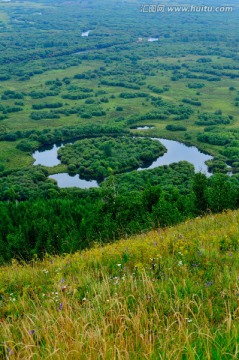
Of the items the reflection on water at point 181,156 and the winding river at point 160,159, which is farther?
the reflection on water at point 181,156

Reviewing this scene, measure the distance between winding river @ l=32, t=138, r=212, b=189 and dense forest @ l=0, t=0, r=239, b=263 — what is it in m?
1.31

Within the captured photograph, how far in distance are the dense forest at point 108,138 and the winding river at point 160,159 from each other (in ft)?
4.28

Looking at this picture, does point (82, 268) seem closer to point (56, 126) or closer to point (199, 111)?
point (56, 126)

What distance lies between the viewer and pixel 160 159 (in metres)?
90.5

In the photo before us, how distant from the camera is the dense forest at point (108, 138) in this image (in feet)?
121

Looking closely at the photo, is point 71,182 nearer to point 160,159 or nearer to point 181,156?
point 160,159

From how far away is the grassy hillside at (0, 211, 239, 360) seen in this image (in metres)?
5.88

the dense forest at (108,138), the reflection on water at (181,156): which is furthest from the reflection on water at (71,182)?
the reflection on water at (181,156)

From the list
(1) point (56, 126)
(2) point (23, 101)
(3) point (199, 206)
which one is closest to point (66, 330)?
(3) point (199, 206)

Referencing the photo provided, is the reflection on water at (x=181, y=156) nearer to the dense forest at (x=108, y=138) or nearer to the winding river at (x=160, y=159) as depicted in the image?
the winding river at (x=160, y=159)

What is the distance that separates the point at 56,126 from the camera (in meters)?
108

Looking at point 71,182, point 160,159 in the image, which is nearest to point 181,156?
point 160,159

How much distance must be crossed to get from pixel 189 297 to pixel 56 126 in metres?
103

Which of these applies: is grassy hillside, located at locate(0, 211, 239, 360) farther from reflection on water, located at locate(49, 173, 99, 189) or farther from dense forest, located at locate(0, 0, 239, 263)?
reflection on water, located at locate(49, 173, 99, 189)
